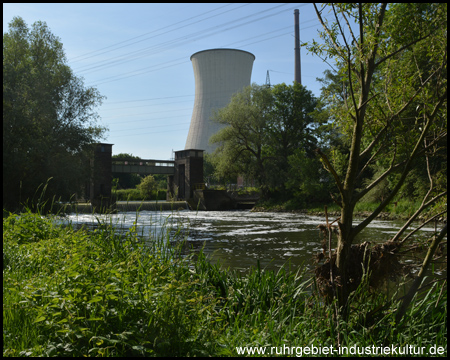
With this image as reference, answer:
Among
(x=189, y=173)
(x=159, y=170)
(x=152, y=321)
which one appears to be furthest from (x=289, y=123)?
(x=152, y=321)

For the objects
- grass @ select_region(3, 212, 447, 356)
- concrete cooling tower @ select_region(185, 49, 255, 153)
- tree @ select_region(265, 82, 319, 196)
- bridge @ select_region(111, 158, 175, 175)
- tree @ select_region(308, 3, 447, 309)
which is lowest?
grass @ select_region(3, 212, 447, 356)

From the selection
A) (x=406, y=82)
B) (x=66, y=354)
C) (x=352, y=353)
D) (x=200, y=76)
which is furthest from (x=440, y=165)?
(x=200, y=76)

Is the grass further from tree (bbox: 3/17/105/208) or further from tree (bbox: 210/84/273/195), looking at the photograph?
tree (bbox: 210/84/273/195)

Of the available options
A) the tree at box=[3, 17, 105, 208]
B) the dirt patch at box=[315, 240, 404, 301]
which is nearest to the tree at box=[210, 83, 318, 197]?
the tree at box=[3, 17, 105, 208]

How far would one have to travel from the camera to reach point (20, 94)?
13000 millimetres

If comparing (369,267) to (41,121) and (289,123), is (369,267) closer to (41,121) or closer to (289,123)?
(41,121)

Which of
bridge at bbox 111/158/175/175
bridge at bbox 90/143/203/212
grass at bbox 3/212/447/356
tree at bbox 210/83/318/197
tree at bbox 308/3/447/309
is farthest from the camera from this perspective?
bridge at bbox 111/158/175/175

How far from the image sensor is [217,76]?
97.8ft

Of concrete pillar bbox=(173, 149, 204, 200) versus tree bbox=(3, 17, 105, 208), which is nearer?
tree bbox=(3, 17, 105, 208)

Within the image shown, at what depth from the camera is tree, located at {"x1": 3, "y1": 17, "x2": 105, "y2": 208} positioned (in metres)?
12.4

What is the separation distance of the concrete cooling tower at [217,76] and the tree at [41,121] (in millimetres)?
12463

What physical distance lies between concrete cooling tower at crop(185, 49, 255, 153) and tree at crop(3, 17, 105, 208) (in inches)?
491

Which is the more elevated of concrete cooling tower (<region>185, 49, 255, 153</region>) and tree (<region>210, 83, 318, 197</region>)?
concrete cooling tower (<region>185, 49, 255, 153</region>)

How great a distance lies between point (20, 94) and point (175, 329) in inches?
526
